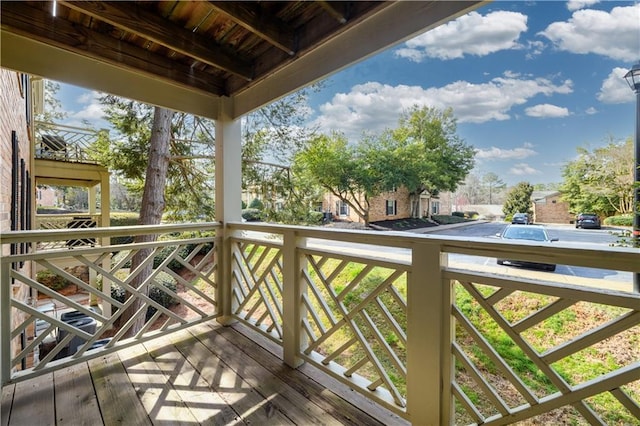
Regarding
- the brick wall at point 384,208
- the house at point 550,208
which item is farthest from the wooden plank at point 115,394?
the brick wall at point 384,208

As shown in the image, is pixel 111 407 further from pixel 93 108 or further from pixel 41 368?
pixel 93 108

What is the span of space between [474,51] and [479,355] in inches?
189

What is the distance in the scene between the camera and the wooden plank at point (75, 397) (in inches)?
59.8

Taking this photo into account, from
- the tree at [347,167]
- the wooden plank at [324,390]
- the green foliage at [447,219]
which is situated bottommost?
the wooden plank at [324,390]

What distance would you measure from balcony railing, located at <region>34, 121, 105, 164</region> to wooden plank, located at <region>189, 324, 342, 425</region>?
21.1 ft

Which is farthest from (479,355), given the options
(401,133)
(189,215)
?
(189,215)

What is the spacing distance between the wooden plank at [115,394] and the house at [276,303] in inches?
0.4

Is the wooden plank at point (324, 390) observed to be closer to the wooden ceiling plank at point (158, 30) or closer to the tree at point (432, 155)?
the wooden ceiling plank at point (158, 30)

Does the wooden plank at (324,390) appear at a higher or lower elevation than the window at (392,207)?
lower

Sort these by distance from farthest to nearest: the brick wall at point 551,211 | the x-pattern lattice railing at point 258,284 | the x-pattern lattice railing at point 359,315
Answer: the brick wall at point 551,211 → the x-pattern lattice railing at point 258,284 → the x-pattern lattice railing at point 359,315

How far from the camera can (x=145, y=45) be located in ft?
6.98

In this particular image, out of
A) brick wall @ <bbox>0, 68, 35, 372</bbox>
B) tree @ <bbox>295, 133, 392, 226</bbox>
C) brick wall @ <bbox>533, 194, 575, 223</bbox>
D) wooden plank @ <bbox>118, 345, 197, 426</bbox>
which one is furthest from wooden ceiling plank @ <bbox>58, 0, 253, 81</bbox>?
tree @ <bbox>295, 133, 392, 226</bbox>

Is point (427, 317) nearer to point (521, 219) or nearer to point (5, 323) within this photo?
point (521, 219)

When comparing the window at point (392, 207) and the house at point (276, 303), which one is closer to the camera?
the house at point (276, 303)
